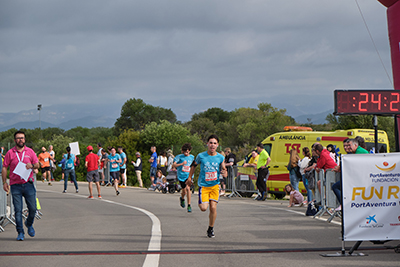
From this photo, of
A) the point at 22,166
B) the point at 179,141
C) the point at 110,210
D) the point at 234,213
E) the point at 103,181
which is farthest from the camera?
the point at 179,141

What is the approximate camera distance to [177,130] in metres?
47.5

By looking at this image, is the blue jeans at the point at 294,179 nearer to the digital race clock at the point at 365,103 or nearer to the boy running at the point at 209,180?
the digital race clock at the point at 365,103

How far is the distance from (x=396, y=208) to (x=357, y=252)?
A: 2.97 ft

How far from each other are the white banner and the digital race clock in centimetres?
264

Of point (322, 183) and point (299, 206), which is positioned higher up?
point (322, 183)

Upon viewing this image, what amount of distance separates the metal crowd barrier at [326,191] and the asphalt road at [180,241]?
0.84 feet

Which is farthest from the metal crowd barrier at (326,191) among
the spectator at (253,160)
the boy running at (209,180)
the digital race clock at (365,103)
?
the spectator at (253,160)

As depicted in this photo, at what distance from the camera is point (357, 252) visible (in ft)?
25.1

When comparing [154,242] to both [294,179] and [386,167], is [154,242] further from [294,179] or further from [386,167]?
[294,179]

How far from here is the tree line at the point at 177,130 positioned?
148ft

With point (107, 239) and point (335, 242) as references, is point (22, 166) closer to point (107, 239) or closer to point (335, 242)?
point (107, 239)

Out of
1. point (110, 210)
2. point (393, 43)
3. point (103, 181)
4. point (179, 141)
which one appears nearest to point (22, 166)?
point (110, 210)

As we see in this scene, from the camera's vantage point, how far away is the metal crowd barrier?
38.1 feet

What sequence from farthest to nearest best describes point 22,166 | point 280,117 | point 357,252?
point 280,117, point 22,166, point 357,252
